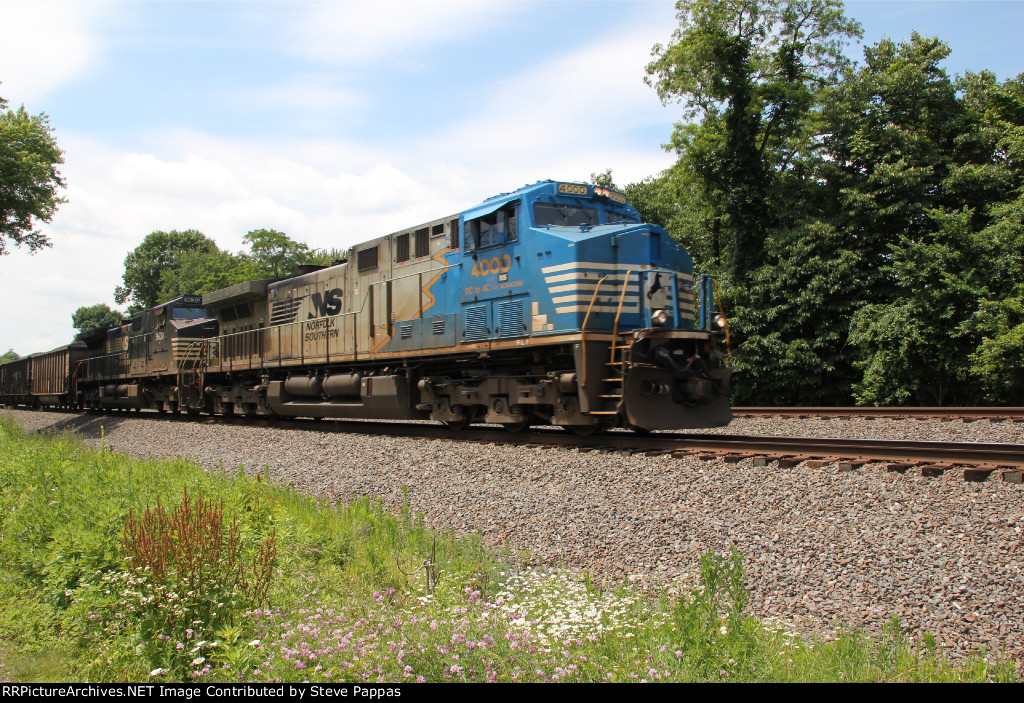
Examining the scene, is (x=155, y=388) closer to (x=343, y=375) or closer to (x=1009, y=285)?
(x=343, y=375)

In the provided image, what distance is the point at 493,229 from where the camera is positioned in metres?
11.0

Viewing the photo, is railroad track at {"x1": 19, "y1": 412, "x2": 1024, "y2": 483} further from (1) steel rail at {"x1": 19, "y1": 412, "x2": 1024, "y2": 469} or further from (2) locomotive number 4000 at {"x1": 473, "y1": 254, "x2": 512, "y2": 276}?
(2) locomotive number 4000 at {"x1": 473, "y1": 254, "x2": 512, "y2": 276}

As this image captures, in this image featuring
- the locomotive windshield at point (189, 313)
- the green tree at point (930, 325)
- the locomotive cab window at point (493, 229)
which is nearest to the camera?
the locomotive cab window at point (493, 229)

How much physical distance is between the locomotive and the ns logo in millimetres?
41

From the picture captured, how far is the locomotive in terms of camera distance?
31.2 ft

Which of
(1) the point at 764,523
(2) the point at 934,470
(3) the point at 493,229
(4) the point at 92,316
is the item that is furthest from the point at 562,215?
(4) the point at 92,316

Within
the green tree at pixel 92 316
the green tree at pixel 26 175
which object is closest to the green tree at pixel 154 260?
the green tree at pixel 92 316

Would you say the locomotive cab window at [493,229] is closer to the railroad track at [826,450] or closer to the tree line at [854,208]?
the railroad track at [826,450]

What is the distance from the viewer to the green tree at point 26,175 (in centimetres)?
2122

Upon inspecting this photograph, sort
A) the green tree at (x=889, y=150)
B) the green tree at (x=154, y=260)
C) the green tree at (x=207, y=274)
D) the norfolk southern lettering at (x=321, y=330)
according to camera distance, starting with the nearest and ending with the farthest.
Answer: the norfolk southern lettering at (x=321, y=330), the green tree at (x=889, y=150), the green tree at (x=207, y=274), the green tree at (x=154, y=260)

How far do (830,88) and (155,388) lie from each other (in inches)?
915

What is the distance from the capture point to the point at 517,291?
10508 millimetres

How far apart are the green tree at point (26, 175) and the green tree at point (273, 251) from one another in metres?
30.1

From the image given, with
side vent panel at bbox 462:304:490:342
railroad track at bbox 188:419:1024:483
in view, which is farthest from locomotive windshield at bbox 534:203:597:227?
A: railroad track at bbox 188:419:1024:483
